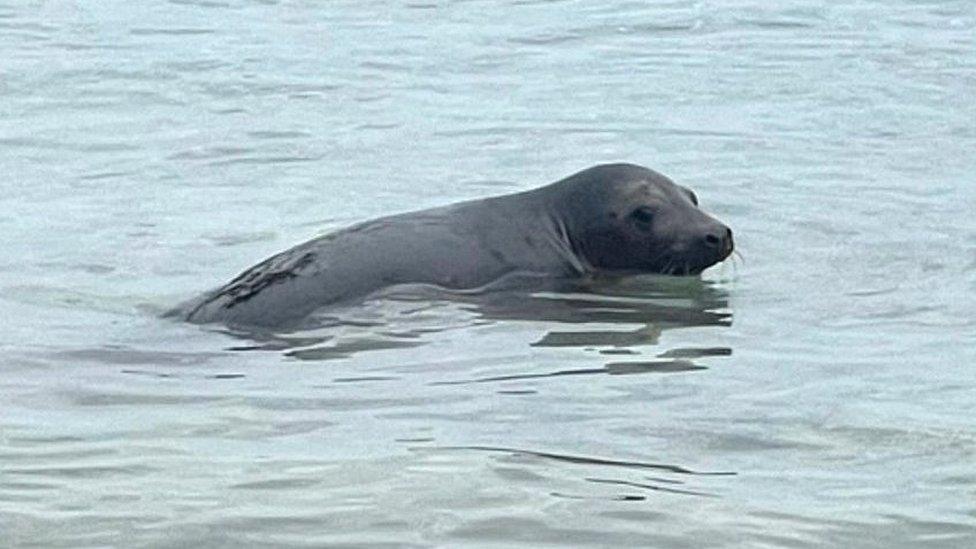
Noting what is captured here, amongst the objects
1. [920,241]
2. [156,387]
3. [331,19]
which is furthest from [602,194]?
[331,19]

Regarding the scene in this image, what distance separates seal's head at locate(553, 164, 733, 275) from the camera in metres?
9.77

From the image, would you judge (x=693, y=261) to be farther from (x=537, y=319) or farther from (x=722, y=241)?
(x=537, y=319)

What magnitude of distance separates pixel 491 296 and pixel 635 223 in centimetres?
90

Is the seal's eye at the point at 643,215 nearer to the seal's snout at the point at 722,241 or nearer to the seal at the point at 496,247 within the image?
the seal at the point at 496,247

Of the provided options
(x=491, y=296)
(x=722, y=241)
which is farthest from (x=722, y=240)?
(x=491, y=296)

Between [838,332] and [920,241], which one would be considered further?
[920,241]

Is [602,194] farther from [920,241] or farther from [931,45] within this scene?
[931,45]

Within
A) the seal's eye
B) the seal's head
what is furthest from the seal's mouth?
the seal's eye

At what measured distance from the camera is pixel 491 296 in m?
9.22

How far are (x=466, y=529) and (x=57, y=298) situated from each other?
4179 millimetres

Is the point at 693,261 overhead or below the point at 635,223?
below

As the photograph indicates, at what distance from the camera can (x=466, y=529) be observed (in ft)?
19.0

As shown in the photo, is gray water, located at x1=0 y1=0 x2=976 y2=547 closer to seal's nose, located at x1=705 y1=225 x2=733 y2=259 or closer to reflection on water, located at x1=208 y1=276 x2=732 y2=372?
reflection on water, located at x1=208 y1=276 x2=732 y2=372

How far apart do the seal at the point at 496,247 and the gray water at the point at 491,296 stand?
0.15 meters
